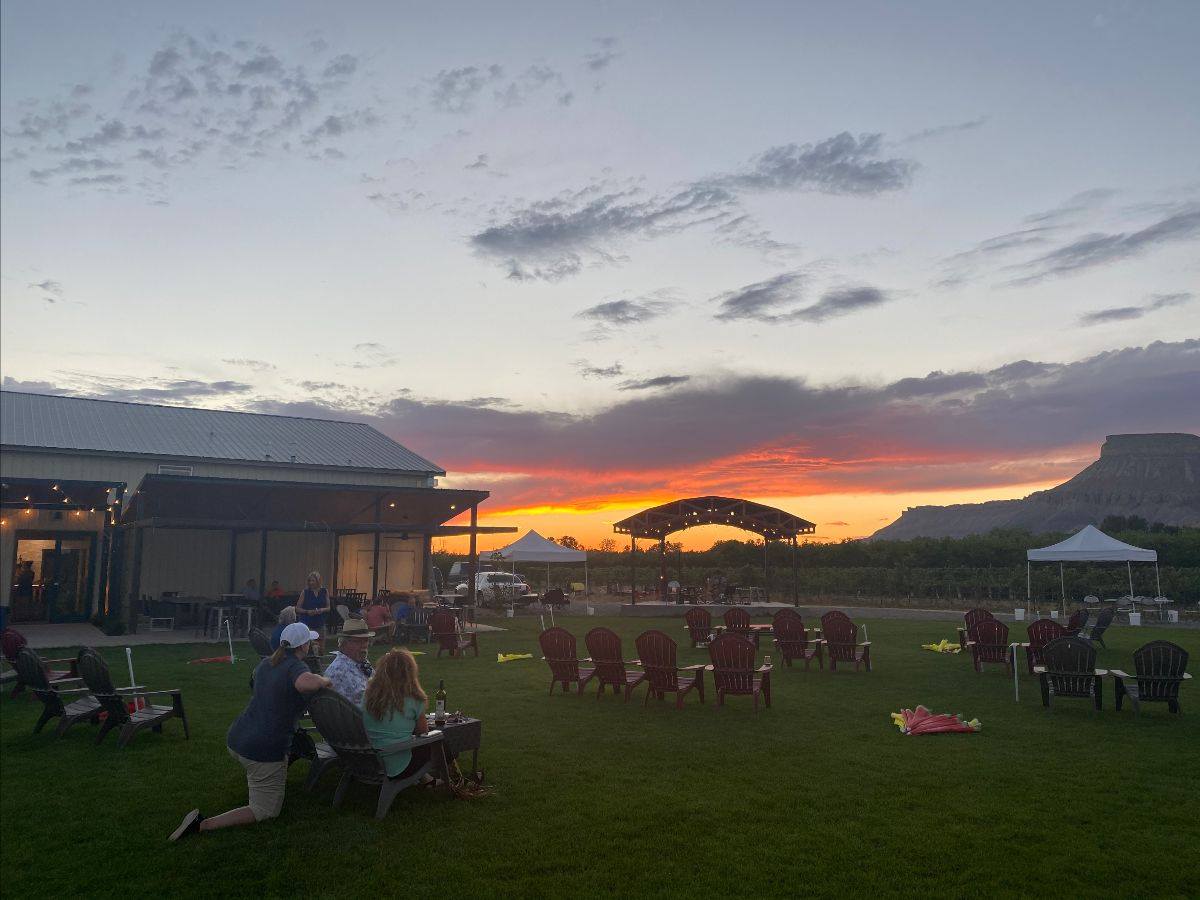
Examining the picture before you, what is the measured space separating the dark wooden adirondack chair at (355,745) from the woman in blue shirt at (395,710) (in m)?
Answer: 0.05

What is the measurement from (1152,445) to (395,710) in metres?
147

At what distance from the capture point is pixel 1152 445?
127 metres

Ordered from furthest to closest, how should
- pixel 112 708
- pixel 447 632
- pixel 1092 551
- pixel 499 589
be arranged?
pixel 499 589, pixel 1092 551, pixel 447 632, pixel 112 708

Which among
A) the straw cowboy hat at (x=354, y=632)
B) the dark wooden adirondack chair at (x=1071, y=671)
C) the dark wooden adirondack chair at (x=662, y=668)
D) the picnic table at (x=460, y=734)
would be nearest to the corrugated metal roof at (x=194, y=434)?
the straw cowboy hat at (x=354, y=632)

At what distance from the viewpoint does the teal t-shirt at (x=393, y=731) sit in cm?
630

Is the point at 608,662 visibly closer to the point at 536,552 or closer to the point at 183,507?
the point at 536,552

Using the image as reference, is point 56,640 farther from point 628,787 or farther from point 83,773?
point 628,787

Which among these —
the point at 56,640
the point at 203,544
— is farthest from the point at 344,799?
the point at 203,544

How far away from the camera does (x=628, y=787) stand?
6996 mm

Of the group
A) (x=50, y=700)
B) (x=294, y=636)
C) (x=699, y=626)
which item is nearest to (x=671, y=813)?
(x=294, y=636)

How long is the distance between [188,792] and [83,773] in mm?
1379

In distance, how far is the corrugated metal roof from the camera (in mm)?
25469

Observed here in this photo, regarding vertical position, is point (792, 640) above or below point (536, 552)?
below

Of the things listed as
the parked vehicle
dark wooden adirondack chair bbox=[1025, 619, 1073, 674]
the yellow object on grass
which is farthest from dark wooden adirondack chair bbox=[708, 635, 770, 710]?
the parked vehicle
